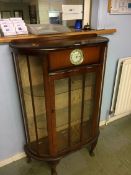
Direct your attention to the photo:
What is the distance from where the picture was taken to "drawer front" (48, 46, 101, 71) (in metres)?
1.02

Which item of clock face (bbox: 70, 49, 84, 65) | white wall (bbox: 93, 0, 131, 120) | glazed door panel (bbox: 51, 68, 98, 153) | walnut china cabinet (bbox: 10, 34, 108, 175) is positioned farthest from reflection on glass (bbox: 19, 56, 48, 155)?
white wall (bbox: 93, 0, 131, 120)

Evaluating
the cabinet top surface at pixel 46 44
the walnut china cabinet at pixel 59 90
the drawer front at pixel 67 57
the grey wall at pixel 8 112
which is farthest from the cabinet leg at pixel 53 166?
the cabinet top surface at pixel 46 44

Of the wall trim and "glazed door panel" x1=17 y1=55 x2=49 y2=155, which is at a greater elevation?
"glazed door panel" x1=17 y1=55 x2=49 y2=155

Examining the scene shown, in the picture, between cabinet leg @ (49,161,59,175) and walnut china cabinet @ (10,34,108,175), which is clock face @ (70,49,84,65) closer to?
walnut china cabinet @ (10,34,108,175)

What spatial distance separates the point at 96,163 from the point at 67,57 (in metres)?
1.09

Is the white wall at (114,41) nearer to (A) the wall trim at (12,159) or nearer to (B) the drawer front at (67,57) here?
(B) the drawer front at (67,57)

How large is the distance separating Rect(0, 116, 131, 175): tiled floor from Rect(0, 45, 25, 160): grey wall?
0.17m

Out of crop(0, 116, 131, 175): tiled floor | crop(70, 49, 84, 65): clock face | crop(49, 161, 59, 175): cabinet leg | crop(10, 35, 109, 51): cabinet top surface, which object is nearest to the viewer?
crop(10, 35, 109, 51): cabinet top surface

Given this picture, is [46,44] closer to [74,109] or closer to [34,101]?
[34,101]

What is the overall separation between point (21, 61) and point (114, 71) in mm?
1045

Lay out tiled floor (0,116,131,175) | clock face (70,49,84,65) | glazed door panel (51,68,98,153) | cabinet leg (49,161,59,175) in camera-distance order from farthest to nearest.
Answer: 1. tiled floor (0,116,131,175)
2. cabinet leg (49,161,59,175)
3. glazed door panel (51,68,98,153)
4. clock face (70,49,84,65)

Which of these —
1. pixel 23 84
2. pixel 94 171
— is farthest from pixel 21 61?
pixel 94 171

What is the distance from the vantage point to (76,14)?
56.8 inches

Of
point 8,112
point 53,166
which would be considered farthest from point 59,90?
point 53,166
